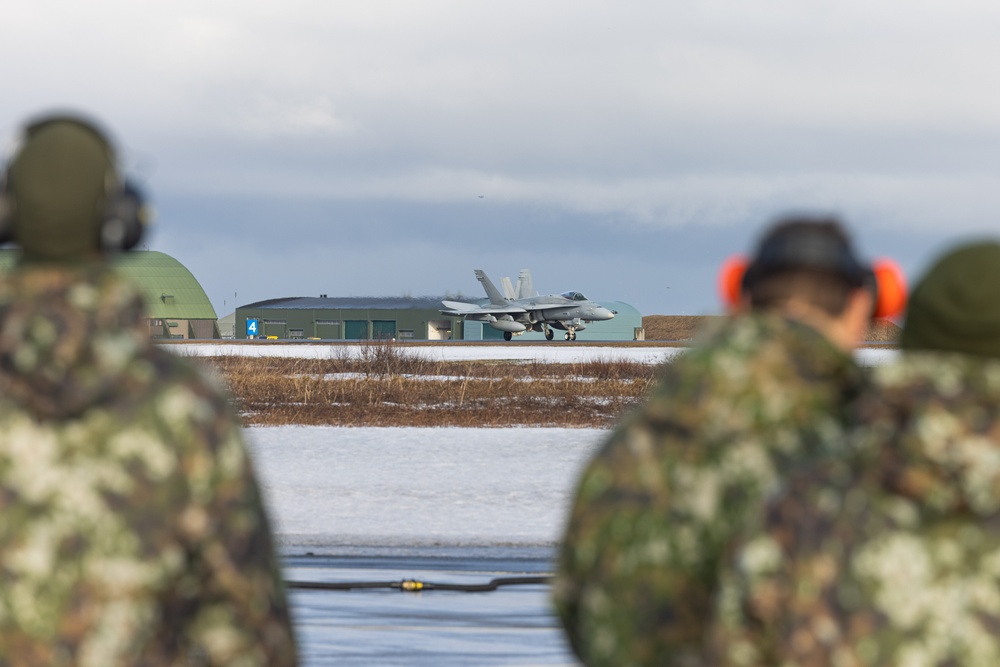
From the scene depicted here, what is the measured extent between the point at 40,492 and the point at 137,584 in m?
0.25

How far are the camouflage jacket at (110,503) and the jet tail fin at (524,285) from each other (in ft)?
326

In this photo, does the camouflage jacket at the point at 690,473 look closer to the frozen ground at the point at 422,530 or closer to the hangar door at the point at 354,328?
the frozen ground at the point at 422,530

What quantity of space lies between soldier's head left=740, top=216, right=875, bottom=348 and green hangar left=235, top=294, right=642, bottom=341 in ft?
371

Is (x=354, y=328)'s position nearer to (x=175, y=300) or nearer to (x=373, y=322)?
(x=373, y=322)

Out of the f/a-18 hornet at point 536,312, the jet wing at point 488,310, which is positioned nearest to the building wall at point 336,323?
the jet wing at point 488,310

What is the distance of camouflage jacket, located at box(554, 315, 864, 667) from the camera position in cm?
297

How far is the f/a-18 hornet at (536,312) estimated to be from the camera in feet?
282

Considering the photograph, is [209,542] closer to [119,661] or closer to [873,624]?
[119,661]

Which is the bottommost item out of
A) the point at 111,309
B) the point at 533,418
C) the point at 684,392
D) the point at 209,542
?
the point at 533,418

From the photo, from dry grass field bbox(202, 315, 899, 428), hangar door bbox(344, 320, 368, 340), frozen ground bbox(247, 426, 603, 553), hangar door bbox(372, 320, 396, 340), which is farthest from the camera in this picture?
hangar door bbox(344, 320, 368, 340)

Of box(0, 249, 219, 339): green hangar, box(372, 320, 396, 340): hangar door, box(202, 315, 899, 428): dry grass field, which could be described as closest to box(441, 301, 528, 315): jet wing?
box(372, 320, 396, 340): hangar door

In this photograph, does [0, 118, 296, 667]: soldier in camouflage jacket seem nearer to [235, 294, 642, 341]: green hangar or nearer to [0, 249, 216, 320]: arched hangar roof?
[235, 294, 642, 341]: green hangar

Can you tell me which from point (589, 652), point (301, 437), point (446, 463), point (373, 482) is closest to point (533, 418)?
point (301, 437)

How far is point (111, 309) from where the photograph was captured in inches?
100.0
